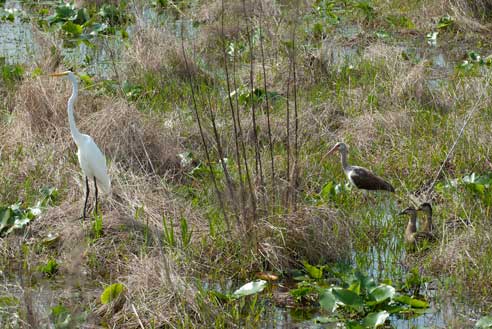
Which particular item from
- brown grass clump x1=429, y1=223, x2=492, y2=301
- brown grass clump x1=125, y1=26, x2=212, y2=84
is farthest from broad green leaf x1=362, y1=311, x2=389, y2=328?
brown grass clump x1=125, y1=26, x2=212, y2=84

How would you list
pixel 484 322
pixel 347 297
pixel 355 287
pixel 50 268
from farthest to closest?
pixel 50 268 → pixel 355 287 → pixel 347 297 → pixel 484 322

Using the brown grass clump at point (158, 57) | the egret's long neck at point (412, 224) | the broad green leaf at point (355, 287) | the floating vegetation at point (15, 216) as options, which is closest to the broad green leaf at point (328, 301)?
the broad green leaf at point (355, 287)

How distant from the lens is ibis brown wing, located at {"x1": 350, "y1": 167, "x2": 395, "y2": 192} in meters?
7.32

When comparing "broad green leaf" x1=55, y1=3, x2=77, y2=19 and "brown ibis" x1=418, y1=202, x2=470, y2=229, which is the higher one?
"broad green leaf" x1=55, y1=3, x2=77, y2=19

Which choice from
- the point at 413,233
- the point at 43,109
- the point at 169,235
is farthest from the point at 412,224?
the point at 43,109

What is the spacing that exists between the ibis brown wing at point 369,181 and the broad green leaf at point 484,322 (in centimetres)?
222

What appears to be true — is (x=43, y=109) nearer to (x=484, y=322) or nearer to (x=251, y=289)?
(x=251, y=289)

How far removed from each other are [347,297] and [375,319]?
20cm

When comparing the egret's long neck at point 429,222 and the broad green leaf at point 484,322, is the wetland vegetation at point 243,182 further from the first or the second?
the egret's long neck at point 429,222

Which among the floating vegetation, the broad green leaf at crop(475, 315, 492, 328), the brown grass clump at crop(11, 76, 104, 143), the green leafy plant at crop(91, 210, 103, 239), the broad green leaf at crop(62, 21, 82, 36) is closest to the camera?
the broad green leaf at crop(475, 315, 492, 328)

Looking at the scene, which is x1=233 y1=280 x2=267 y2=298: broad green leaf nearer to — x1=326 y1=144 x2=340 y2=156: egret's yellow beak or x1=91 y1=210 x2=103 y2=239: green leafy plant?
x1=91 y1=210 x2=103 y2=239: green leafy plant

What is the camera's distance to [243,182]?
6.63 m

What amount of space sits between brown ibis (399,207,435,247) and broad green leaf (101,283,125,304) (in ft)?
6.65

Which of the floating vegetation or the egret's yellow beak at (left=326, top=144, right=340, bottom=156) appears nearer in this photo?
the floating vegetation
